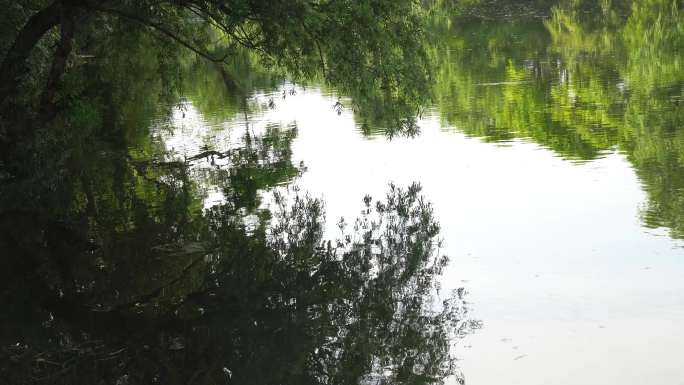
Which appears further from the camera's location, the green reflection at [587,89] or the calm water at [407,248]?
the green reflection at [587,89]

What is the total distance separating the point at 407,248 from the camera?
1166cm

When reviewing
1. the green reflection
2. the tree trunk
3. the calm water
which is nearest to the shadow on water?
the calm water

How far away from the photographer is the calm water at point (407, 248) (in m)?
8.35

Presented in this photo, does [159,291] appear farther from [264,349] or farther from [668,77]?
[668,77]

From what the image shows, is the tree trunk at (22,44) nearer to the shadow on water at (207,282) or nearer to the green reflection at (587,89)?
the shadow on water at (207,282)

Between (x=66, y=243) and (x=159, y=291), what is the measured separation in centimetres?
327

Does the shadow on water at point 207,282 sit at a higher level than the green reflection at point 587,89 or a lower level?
lower

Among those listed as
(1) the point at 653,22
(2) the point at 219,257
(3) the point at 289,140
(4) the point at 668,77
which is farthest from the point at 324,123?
(1) the point at 653,22

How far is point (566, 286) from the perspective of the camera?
32.1 feet

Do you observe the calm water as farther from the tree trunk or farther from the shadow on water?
the tree trunk

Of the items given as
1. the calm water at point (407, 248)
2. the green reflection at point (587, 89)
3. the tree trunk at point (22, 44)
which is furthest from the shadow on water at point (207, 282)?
the green reflection at point (587, 89)

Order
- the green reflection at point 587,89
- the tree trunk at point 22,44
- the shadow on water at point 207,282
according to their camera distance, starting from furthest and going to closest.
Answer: the green reflection at point 587,89
the tree trunk at point 22,44
the shadow on water at point 207,282

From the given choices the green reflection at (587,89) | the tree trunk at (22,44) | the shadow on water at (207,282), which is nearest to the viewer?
the shadow on water at (207,282)

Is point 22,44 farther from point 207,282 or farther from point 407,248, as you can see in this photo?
point 407,248
